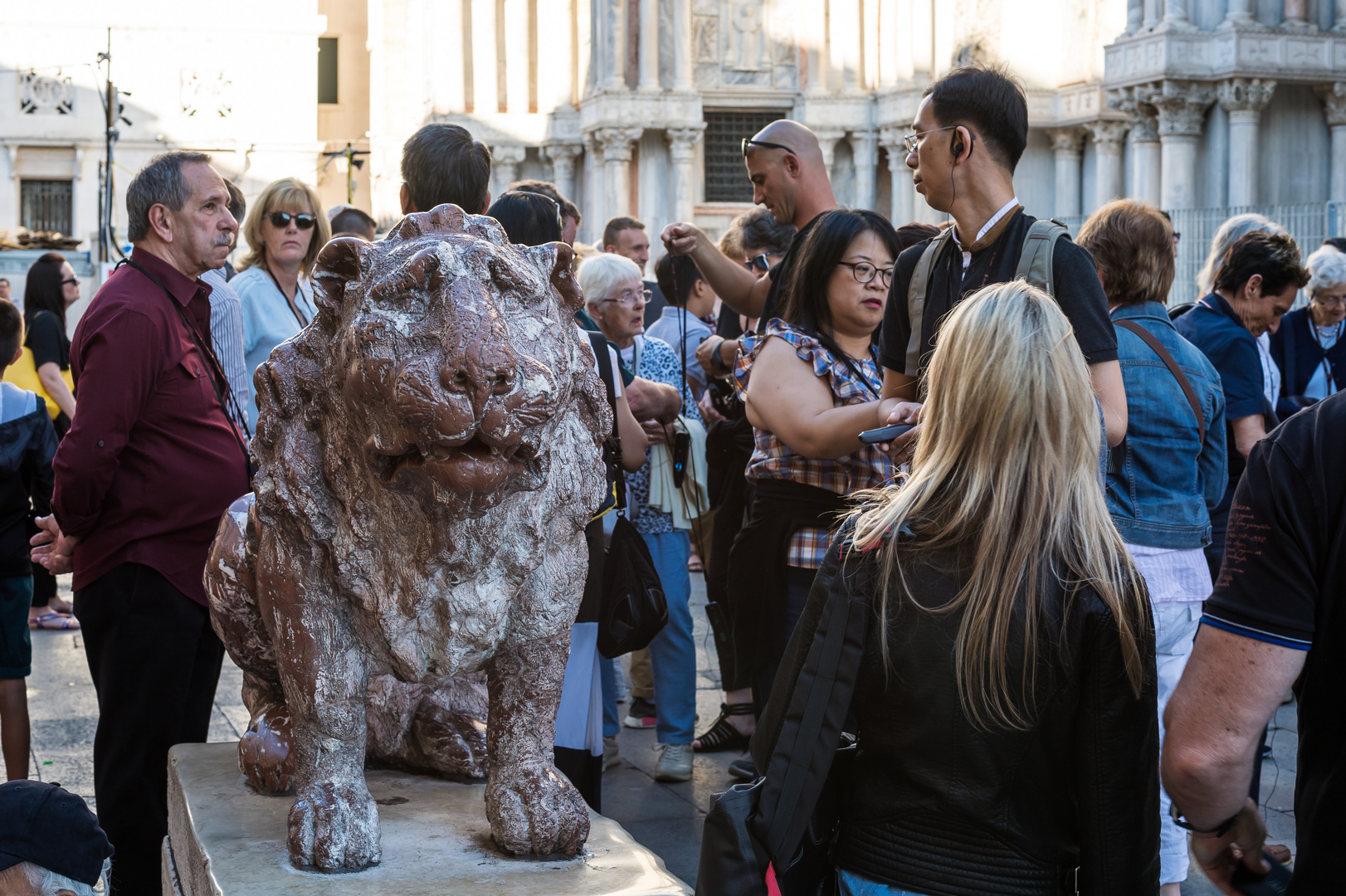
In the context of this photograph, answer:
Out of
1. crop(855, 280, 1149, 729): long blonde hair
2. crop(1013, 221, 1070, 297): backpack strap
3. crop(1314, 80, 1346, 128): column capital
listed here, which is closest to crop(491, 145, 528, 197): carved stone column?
crop(1314, 80, 1346, 128): column capital

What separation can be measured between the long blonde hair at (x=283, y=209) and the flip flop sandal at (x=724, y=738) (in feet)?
8.59

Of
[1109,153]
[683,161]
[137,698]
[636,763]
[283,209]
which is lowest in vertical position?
[636,763]

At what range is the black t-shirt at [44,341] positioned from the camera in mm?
8383

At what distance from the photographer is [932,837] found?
2205mm

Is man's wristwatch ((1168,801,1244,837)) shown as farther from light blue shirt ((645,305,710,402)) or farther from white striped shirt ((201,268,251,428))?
light blue shirt ((645,305,710,402))

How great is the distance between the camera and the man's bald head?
4.64 m

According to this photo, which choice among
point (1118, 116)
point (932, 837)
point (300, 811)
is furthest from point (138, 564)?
point (1118, 116)

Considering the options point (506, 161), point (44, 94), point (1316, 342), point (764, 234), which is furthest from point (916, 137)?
point (44, 94)

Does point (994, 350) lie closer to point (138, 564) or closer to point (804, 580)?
point (804, 580)

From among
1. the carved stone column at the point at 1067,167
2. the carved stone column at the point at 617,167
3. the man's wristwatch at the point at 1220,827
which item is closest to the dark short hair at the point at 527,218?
the man's wristwatch at the point at 1220,827

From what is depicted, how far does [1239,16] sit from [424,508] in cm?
1567

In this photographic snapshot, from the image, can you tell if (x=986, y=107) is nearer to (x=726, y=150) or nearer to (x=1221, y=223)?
(x=1221, y=223)

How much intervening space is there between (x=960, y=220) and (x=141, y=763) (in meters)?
2.53

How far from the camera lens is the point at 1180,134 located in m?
16.1
